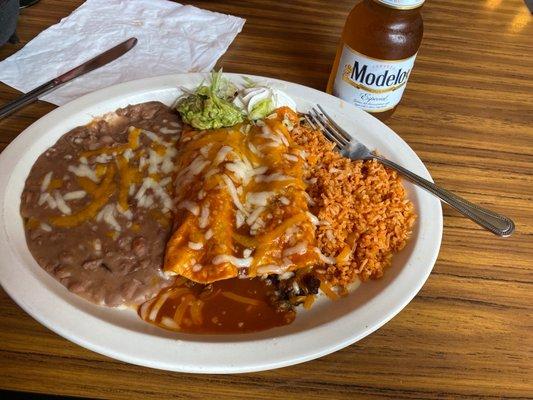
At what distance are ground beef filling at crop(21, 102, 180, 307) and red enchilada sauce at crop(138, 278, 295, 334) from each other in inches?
1.5

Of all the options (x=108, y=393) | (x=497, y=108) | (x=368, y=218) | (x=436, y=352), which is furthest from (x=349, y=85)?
(x=108, y=393)

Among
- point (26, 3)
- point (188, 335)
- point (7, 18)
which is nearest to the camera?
point (188, 335)

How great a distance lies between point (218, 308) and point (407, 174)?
22.8 inches

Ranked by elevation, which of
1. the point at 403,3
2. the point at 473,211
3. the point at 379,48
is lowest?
the point at 473,211

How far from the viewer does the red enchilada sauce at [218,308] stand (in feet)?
3.11

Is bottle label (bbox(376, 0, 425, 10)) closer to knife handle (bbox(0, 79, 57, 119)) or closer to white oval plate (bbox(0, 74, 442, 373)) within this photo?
white oval plate (bbox(0, 74, 442, 373))

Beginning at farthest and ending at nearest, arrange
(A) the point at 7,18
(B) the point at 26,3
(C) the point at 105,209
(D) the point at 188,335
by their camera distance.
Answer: (B) the point at 26,3
(A) the point at 7,18
(C) the point at 105,209
(D) the point at 188,335

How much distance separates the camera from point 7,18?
4.65ft

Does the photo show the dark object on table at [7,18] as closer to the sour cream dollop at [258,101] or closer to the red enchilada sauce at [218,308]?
the sour cream dollop at [258,101]

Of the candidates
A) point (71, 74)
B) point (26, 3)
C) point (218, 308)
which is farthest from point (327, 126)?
point (26, 3)

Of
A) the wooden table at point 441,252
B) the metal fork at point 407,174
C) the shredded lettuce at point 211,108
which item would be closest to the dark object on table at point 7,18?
the wooden table at point 441,252

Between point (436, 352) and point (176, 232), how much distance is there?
2.02 feet

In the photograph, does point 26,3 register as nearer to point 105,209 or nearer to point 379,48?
point 105,209

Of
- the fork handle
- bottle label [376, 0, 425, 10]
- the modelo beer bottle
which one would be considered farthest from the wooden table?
bottle label [376, 0, 425, 10]
